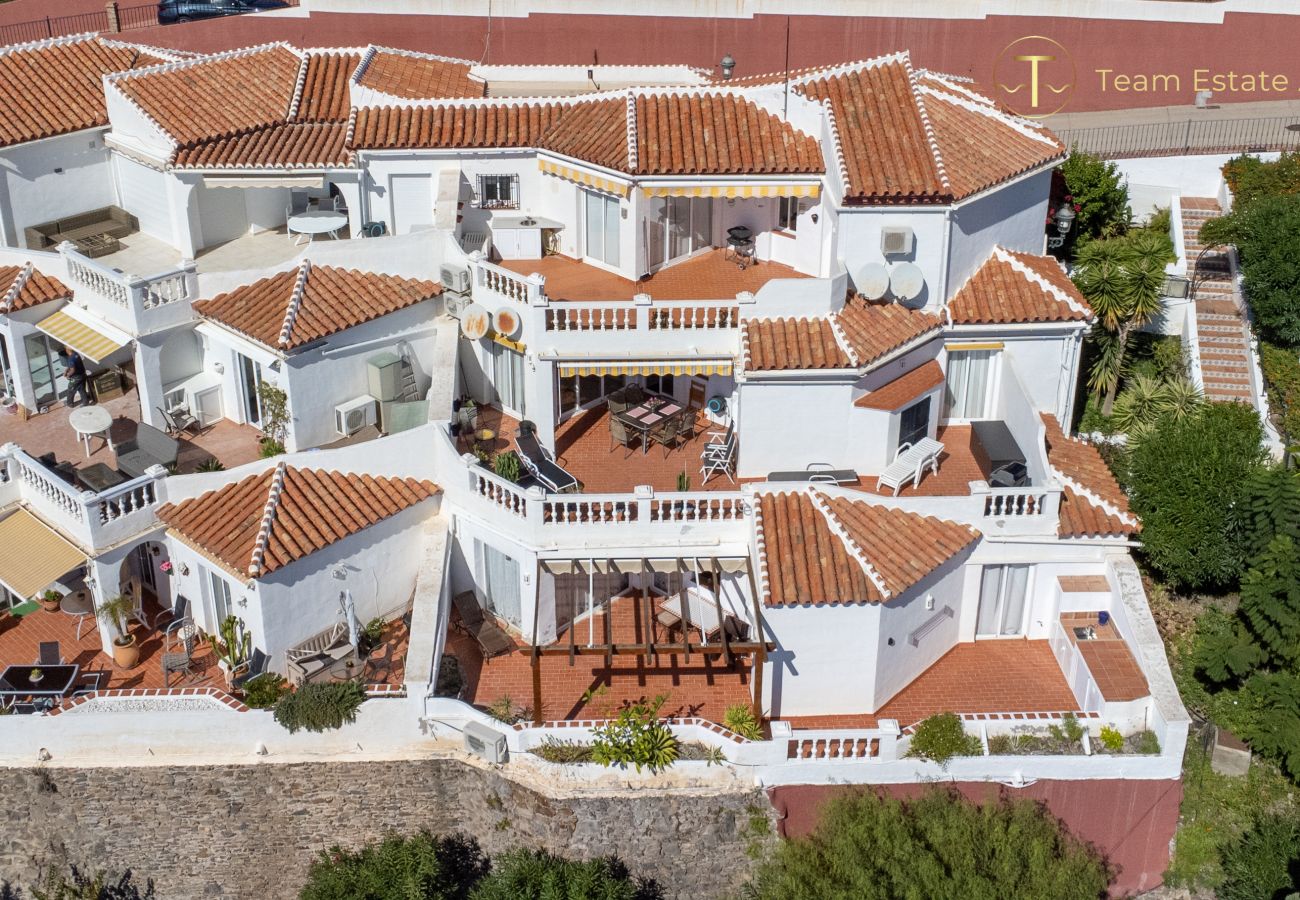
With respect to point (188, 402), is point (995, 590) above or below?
below

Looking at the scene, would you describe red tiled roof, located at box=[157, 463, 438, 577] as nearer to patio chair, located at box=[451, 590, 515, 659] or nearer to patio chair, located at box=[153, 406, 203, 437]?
patio chair, located at box=[451, 590, 515, 659]

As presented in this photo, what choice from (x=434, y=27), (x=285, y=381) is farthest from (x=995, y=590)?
(x=434, y=27)

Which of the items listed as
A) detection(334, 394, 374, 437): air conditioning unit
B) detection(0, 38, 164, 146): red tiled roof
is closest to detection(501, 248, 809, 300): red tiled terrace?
detection(334, 394, 374, 437): air conditioning unit

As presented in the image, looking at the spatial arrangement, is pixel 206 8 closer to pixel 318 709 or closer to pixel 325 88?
pixel 325 88

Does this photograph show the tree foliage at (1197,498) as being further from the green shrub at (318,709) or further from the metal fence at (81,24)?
the metal fence at (81,24)

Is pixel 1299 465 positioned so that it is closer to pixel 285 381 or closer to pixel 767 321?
pixel 767 321

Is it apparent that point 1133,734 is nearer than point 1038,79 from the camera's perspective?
Yes
